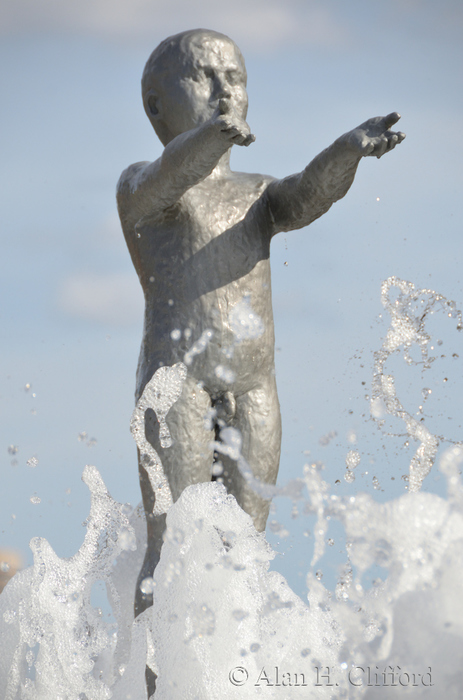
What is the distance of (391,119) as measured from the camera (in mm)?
2113

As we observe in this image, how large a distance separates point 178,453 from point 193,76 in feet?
3.71

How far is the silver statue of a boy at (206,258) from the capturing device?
7.66ft

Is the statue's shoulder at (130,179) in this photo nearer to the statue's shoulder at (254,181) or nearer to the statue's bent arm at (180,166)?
the statue's bent arm at (180,166)

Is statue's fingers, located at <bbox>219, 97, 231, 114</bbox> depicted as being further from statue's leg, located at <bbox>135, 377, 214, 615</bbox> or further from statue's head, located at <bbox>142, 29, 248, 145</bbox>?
statue's leg, located at <bbox>135, 377, 214, 615</bbox>

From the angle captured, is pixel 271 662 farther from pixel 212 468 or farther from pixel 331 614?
pixel 212 468

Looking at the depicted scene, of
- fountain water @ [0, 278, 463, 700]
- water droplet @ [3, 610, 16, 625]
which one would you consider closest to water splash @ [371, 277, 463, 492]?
fountain water @ [0, 278, 463, 700]

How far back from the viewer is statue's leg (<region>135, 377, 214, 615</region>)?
2314 millimetres

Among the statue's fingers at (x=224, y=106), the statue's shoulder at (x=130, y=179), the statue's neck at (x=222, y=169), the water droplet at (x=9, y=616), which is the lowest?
the water droplet at (x=9, y=616)

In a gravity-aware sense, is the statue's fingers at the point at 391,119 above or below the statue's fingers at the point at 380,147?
above

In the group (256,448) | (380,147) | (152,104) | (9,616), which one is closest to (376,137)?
(380,147)

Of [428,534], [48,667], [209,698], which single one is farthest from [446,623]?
[48,667]

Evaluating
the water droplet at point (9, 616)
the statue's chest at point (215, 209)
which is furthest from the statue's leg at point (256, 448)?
the water droplet at point (9, 616)

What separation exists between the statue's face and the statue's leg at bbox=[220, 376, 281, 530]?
84 cm

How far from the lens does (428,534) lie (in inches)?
87.0
